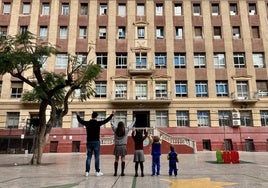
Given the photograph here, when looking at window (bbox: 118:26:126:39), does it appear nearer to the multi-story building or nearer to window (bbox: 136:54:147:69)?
the multi-story building

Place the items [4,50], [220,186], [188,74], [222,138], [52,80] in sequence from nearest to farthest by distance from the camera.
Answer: [220,186] → [4,50] → [52,80] → [222,138] → [188,74]

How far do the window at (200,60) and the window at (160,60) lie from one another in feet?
12.3

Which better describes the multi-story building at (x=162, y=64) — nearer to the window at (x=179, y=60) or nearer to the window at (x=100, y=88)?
the window at (x=179, y=60)

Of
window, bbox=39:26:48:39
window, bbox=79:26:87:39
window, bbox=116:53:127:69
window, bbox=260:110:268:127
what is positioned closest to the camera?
window, bbox=260:110:268:127

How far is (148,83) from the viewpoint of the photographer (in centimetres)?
3061

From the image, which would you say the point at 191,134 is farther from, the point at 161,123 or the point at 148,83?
the point at 148,83

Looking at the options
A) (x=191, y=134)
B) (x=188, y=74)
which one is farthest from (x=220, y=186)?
(x=188, y=74)

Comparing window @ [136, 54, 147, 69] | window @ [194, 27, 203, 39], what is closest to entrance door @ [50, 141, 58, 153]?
window @ [136, 54, 147, 69]

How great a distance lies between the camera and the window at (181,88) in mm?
30656

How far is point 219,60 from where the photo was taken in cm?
3177

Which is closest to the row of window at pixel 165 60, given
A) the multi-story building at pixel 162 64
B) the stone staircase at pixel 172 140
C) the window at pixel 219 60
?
the window at pixel 219 60

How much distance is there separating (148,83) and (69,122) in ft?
32.7

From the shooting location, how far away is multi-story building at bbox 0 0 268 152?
1153 inches

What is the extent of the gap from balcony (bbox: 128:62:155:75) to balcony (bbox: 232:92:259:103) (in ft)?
32.1
